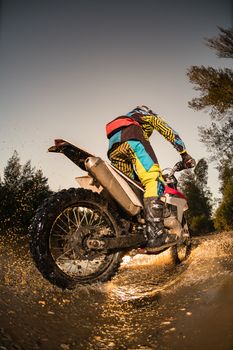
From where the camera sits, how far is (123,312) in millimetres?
1981

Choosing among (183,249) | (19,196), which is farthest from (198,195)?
(183,249)

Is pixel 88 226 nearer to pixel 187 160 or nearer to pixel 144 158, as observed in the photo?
pixel 144 158

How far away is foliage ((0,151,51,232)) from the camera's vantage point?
25.3 meters

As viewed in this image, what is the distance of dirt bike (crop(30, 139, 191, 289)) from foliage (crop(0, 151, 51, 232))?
663 inches

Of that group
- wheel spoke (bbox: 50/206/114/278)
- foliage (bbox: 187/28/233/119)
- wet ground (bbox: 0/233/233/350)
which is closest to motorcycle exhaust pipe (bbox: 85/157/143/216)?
wheel spoke (bbox: 50/206/114/278)

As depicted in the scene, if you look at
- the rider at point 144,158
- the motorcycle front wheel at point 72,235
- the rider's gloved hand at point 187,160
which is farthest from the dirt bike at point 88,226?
the rider's gloved hand at point 187,160

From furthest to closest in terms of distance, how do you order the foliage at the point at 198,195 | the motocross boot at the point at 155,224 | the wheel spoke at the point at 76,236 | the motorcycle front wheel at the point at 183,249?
1. the foliage at the point at 198,195
2. the motorcycle front wheel at the point at 183,249
3. the motocross boot at the point at 155,224
4. the wheel spoke at the point at 76,236

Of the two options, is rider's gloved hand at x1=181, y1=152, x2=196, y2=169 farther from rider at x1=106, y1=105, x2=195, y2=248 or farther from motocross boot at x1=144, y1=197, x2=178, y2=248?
motocross boot at x1=144, y1=197, x2=178, y2=248

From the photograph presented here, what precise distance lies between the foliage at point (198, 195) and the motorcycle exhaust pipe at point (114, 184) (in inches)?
1755

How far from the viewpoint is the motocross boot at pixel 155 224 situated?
2.88 metres

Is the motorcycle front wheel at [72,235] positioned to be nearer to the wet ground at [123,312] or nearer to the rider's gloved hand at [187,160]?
the wet ground at [123,312]

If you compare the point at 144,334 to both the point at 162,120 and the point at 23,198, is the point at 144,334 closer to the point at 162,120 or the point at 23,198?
the point at 162,120

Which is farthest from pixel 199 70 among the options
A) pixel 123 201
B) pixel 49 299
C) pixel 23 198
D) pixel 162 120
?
pixel 23 198

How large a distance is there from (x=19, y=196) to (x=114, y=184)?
30060 millimetres
